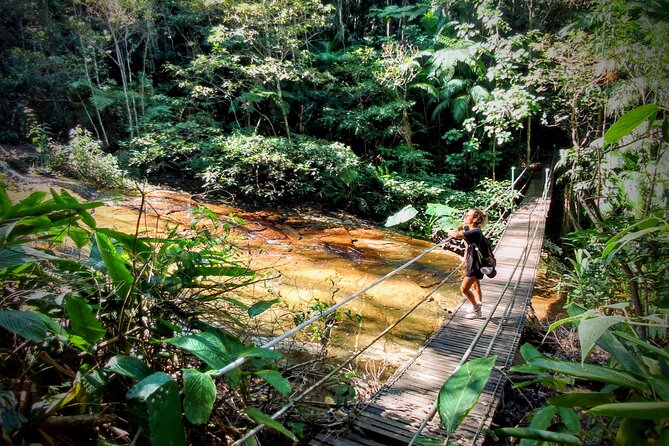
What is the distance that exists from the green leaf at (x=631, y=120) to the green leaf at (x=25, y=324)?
129 cm

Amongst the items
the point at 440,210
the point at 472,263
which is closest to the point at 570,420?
the point at 472,263

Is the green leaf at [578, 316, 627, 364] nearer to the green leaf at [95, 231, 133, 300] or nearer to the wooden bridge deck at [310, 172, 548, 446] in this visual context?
the wooden bridge deck at [310, 172, 548, 446]

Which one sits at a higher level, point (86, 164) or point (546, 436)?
point (546, 436)

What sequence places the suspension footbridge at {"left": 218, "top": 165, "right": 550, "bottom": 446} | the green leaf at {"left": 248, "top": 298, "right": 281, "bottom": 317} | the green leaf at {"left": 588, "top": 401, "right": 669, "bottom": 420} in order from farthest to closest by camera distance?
the suspension footbridge at {"left": 218, "top": 165, "right": 550, "bottom": 446} → the green leaf at {"left": 248, "top": 298, "right": 281, "bottom": 317} → the green leaf at {"left": 588, "top": 401, "right": 669, "bottom": 420}

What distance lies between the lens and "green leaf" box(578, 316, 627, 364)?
2.21 ft

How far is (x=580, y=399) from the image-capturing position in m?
0.82

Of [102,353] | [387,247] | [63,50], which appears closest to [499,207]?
[387,247]

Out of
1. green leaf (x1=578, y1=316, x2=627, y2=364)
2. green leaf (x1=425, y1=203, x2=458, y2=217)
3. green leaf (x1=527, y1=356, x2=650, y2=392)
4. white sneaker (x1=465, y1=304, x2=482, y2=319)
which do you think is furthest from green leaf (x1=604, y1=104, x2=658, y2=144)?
A: green leaf (x1=425, y1=203, x2=458, y2=217)

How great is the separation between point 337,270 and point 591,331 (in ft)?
13.0

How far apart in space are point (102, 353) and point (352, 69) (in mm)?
8741

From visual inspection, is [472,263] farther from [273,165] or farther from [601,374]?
[273,165]

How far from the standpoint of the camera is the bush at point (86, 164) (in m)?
6.90

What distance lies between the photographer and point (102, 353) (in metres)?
0.93

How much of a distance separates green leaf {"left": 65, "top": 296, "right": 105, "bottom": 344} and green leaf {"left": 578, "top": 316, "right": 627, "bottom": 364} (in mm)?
1006
